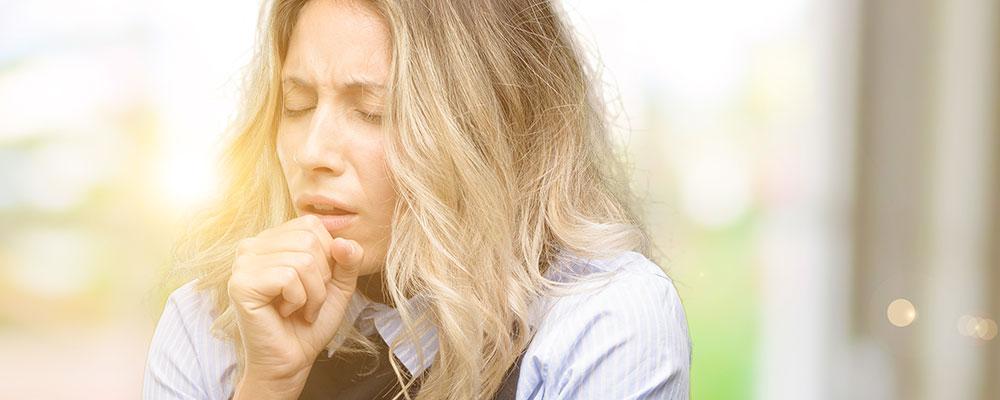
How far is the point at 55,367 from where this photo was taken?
3.70ft

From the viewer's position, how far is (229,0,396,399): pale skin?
2.96 ft

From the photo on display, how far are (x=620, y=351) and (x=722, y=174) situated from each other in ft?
1.62

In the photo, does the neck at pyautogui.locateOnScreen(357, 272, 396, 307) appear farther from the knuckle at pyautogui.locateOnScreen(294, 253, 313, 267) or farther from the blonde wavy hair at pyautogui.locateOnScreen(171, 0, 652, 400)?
the knuckle at pyautogui.locateOnScreen(294, 253, 313, 267)

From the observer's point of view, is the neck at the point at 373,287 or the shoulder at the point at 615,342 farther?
the neck at the point at 373,287

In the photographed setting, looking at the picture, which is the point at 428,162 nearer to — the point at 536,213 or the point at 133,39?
the point at 536,213

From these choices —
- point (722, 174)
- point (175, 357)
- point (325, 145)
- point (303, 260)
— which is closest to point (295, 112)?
point (325, 145)

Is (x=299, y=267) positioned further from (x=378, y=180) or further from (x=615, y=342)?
(x=615, y=342)

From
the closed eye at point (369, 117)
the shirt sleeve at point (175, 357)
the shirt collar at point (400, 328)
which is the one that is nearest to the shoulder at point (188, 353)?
the shirt sleeve at point (175, 357)

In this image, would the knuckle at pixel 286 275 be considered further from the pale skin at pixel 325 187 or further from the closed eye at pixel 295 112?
the closed eye at pixel 295 112

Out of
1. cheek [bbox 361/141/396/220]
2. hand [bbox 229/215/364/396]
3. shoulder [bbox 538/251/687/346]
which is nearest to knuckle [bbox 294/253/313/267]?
hand [bbox 229/215/364/396]

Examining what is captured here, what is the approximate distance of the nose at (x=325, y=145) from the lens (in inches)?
36.9

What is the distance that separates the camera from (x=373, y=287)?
1022 mm

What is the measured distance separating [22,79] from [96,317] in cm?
26

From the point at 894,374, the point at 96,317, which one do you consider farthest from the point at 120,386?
the point at 894,374
